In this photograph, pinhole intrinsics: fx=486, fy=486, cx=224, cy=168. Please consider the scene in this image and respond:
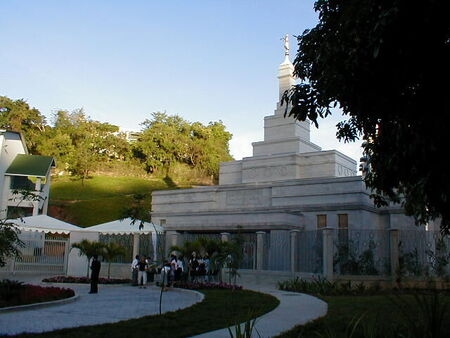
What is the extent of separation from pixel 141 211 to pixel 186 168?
5255cm

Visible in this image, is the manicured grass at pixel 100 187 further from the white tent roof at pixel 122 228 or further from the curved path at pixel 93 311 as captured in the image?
the curved path at pixel 93 311

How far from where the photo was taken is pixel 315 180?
103 ft

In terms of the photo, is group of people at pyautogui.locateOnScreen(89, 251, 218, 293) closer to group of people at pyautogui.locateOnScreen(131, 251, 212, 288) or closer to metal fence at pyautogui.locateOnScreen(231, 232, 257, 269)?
group of people at pyautogui.locateOnScreen(131, 251, 212, 288)

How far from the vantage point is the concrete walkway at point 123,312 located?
10.4 m

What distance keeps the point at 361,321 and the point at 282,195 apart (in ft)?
72.9

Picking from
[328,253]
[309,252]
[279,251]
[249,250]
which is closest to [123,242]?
[249,250]

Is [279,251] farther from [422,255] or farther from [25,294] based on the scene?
[25,294]

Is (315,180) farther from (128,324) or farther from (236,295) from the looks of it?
(128,324)

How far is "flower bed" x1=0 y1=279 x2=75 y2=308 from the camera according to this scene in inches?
535

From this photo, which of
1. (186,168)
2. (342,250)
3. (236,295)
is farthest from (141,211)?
(186,168)

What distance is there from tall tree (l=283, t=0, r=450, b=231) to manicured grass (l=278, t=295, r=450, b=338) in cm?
205

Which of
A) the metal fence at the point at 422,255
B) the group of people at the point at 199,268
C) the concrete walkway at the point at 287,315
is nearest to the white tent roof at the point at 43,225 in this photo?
the group of people at the point at 199,268

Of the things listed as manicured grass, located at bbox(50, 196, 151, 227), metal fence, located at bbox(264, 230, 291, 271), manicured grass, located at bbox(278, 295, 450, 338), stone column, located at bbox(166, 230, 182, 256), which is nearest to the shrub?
manicured grass, located at bbox(278, 295, 450, 338)

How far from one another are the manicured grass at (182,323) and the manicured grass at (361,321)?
1219 millimetres
